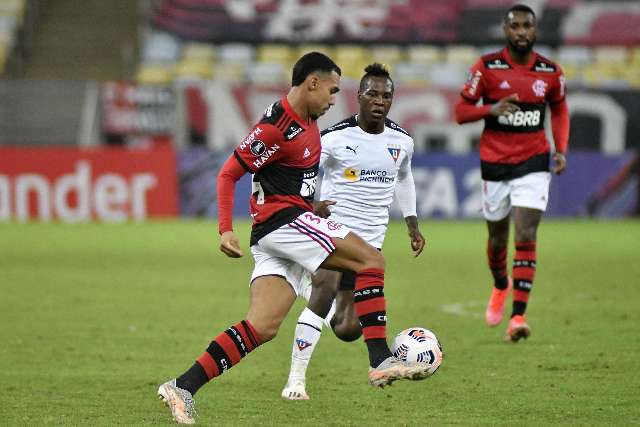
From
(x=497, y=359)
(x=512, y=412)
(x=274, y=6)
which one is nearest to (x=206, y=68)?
(x=274, y=6)

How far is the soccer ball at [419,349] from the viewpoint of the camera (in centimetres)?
624

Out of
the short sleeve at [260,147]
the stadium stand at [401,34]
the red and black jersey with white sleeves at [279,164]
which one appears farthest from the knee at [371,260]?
the stadium stand at [401,34]

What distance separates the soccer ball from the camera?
6.24m

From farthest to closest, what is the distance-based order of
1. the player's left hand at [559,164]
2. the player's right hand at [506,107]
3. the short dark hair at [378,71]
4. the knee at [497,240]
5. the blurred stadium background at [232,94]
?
the blurred stadium background at [232,94] < the knee at [497,240] < the player's left hand at [559,164] < the player's right hand at [506,107] < the short dark hair at [378,71]

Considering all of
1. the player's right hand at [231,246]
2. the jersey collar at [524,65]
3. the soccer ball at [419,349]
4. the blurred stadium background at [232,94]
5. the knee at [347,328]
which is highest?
the jersey collar at [524,65]

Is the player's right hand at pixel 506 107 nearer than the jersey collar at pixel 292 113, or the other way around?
the jersey collar at pixel 292 113

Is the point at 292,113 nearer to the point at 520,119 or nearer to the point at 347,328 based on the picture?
the point at 347,328

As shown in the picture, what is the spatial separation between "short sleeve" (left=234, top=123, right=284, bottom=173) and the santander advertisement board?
55.7ft

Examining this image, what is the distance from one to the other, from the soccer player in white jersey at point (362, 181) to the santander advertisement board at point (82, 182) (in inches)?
607

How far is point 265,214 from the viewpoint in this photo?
20.9ft

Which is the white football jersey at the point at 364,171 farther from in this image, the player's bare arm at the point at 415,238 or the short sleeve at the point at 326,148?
the player's bare arm at the point at 415,238

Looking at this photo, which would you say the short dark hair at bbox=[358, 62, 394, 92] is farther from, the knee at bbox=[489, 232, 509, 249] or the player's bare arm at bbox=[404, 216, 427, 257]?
the knee at bbox=[489, 232, 509, 249]

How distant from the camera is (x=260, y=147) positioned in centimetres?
623

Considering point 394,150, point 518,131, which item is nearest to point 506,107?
point 518,131
